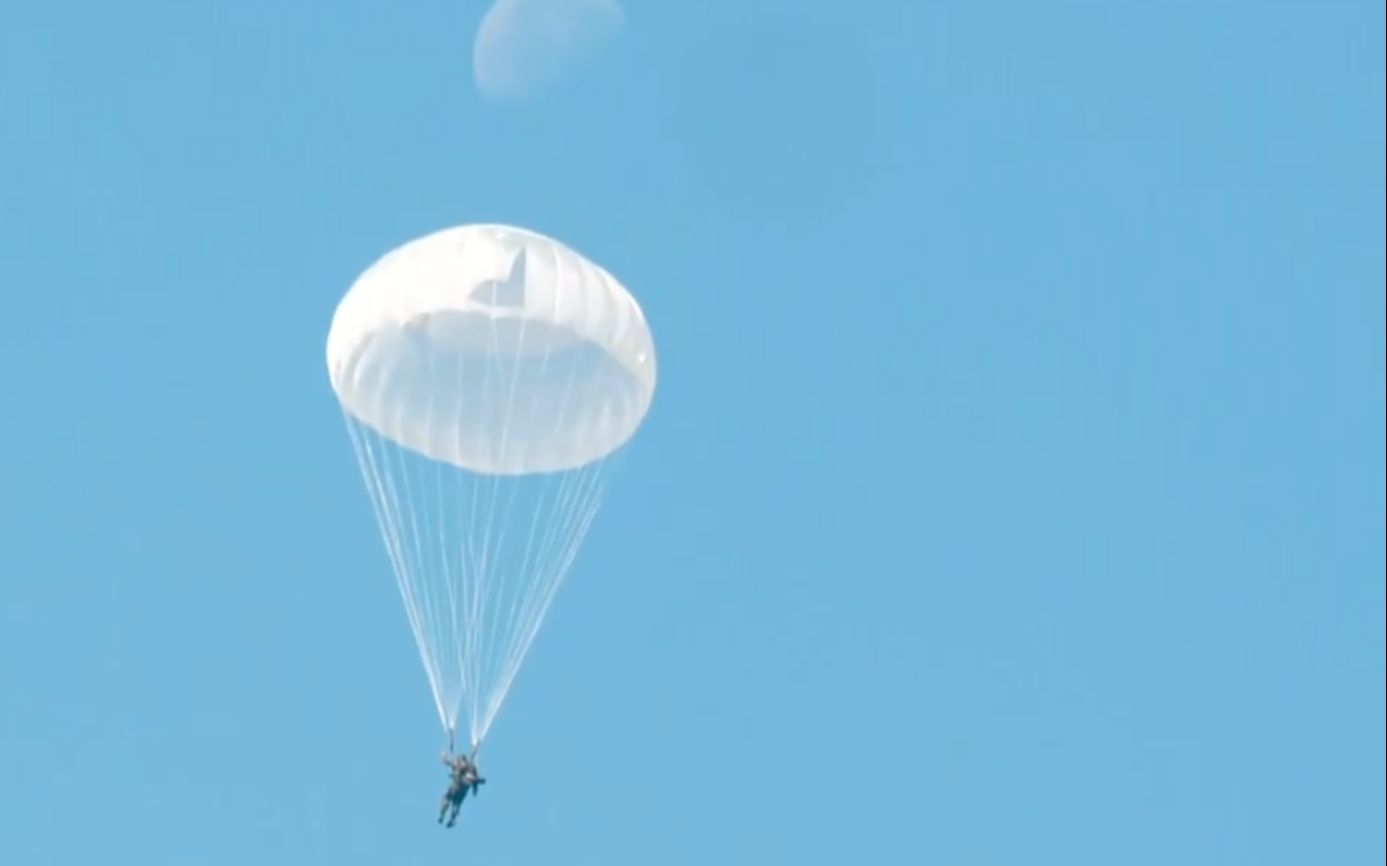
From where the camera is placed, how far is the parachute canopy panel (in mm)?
55906

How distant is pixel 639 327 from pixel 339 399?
4.15 m

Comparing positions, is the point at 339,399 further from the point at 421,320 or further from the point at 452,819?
the point at 452,819

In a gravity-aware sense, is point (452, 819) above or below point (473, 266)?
below

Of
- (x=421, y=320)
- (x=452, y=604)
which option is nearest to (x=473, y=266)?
(x=421, y=320)

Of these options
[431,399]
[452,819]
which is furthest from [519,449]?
[452,819]

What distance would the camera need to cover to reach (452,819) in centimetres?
5597

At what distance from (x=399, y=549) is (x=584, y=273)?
435cm

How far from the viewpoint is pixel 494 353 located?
184 feet

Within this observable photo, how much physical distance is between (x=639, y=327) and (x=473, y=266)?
2424 mm

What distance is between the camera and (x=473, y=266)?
56.0 m

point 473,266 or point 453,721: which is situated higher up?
point 473,266

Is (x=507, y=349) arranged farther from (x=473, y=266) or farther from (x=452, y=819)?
(x=452, y=819)

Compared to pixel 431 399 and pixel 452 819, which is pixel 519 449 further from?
pixel 452 819

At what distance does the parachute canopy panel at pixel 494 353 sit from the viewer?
183ft
